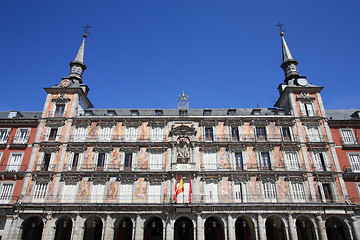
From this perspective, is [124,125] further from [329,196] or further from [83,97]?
[329,196]

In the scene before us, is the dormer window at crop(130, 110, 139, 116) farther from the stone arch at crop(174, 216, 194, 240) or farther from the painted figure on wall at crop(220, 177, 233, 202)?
the stone arch at crop(174, 216, 194, 240)

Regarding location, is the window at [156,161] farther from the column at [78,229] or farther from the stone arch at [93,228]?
the column at [78,229]

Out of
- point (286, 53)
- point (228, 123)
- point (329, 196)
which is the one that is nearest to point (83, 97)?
point (228, 123)

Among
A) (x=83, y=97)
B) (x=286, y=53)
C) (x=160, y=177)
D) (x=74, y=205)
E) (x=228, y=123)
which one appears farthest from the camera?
(x=286, y=53)

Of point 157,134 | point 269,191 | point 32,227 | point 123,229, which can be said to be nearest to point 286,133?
point 269,191

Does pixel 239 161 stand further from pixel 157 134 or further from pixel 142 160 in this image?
pixel 142 160

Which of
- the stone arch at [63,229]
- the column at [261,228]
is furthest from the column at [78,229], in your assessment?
the column at [261,228]

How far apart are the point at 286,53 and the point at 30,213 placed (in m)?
43.3

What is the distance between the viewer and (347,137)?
111 feet

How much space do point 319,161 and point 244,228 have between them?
12698 mm

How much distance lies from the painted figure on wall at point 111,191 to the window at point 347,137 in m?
30.1

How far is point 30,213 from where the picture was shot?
29.4 meters

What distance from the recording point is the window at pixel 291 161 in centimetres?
A: 3183

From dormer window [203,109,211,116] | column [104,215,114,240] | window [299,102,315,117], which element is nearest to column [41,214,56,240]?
column [104,215,114,240]
